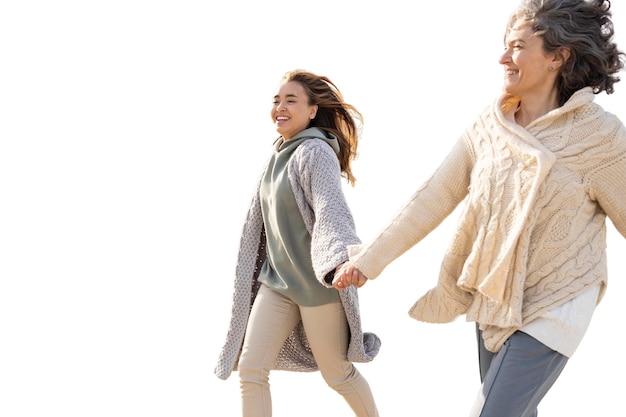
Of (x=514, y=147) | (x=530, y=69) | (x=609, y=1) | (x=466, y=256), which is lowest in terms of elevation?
(x=466, y=256)

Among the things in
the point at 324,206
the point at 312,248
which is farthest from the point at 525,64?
the point at 312,248

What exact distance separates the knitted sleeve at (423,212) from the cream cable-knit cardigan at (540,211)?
4.7 inches

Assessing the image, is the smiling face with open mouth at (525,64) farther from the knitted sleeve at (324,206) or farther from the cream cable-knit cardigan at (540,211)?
the knitted sleeve at (324,206)

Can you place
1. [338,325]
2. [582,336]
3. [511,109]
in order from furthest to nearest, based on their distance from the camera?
1. [338,325]
2. [511,109]
3. [582,336]

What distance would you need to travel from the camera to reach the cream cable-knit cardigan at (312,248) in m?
4.88

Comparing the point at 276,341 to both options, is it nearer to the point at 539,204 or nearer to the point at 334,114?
the point at 334,114

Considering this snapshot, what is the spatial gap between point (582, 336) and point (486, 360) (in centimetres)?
42

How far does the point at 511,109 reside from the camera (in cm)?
419

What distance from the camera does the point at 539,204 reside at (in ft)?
12.9

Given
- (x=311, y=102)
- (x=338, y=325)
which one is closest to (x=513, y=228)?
(x=338, y=325)

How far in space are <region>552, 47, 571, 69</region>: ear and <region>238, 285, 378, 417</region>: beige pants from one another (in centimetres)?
175

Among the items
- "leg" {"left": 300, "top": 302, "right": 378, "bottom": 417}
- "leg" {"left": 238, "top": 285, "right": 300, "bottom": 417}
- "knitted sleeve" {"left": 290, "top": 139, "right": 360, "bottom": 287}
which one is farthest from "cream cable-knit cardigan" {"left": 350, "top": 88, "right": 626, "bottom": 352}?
"leg" {"left": 238, "top": 285, "right": 300, "bottom": 417}

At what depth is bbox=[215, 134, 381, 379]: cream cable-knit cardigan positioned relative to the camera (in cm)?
488

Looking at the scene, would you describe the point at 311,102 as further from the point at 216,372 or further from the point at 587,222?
the point at 587,222
